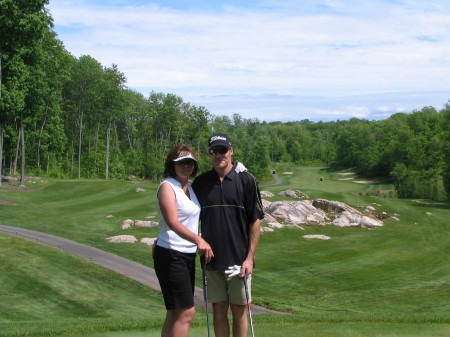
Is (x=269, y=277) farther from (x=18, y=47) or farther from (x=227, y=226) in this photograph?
(x=18, y=47)

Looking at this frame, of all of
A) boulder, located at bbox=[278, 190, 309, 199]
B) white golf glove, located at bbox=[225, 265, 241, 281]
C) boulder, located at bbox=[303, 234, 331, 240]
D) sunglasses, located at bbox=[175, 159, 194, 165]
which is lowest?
boulder, located at bbox=[303, 234, 331, 240]

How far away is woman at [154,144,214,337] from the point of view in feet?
18.3

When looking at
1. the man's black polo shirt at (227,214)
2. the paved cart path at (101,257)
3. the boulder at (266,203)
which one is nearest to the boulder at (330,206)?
the boulder at (266,203)

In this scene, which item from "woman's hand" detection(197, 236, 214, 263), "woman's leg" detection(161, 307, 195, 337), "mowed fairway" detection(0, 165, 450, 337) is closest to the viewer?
"woman's hand" detection(197, 236, 214, 263)

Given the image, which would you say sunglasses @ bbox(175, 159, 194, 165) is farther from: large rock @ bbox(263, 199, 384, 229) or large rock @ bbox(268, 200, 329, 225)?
large rock @ bbox(268, 200, 329, 225)

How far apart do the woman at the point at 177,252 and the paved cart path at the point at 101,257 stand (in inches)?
513

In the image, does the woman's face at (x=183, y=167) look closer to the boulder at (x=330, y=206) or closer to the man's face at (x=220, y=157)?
the man's face at (x=220, y=157)

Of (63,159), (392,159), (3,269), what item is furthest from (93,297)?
(392,159)

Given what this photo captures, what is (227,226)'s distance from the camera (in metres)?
5.86

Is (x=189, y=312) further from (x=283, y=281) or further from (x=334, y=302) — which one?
(x=283, y=281)

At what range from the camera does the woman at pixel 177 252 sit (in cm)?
559

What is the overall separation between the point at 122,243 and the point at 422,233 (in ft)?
77.4

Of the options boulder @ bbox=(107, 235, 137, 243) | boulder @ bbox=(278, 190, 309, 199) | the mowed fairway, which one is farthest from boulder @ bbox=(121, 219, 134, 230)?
boulder @ bbox=(278, 190, 309, 199)

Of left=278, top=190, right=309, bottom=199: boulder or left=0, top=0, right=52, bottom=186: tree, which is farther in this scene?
left=278, top=190, right=309, bottom=199: boulder
